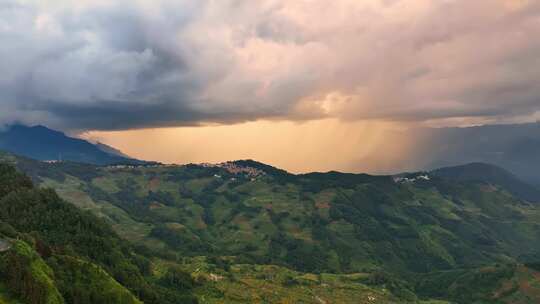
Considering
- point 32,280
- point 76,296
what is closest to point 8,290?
point 32,280

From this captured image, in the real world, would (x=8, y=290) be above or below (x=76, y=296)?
above

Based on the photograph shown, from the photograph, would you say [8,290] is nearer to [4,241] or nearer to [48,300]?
[48,300]

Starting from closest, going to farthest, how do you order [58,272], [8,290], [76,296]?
[8,290]
[76,296]
[58,272]

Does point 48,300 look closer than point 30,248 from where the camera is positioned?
Yes

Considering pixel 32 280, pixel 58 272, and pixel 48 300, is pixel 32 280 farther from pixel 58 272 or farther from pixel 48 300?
pixel 58 272

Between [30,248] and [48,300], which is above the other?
[30,248]

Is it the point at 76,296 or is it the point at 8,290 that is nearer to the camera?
the point at 8,290

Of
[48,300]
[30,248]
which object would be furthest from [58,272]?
[48,300]

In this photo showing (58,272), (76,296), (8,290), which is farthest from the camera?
(58,272)
